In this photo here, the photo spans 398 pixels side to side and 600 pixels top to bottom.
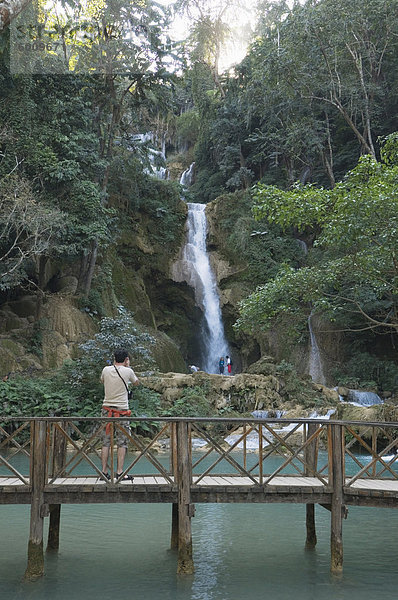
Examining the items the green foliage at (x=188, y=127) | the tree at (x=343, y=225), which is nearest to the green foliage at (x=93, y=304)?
the tree at (x=343, y=225)

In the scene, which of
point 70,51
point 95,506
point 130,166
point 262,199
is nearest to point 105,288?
point 130,166

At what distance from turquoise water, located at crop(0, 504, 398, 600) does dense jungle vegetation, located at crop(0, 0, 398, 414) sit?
5558 mm

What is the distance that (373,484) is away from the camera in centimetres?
735

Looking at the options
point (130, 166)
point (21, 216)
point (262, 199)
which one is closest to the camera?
point (262, 199)

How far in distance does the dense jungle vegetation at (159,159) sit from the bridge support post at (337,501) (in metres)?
6.99

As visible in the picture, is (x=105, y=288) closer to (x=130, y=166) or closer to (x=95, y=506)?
(x=130, y=166)

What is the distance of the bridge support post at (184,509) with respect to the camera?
265 inches

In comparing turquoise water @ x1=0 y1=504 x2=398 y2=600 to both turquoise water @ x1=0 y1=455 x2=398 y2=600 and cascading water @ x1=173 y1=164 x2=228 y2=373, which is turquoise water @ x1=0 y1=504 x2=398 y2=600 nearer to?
turquoise water @ x1=0 y1=455 x2=398 y2=600

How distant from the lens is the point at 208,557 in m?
7.82

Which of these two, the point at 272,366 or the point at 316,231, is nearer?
the point at 272,366

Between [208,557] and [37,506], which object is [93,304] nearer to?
[208,557]

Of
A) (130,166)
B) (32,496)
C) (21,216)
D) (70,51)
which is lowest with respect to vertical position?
(32,496)

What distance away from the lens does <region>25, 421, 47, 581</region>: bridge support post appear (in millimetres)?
6699

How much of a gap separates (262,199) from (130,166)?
641 inches
